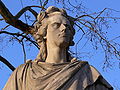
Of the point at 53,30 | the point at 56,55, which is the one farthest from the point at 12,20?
the point at 56,55

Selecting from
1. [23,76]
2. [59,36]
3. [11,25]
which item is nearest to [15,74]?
[23,76]

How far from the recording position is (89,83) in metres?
6.92

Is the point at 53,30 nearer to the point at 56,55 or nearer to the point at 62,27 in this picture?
the point at 62,27

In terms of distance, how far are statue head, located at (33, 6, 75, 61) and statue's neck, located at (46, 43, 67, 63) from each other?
9 cm

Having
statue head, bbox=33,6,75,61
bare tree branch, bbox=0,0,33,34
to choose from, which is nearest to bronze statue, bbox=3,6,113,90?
statue head, bbox=33,6,75,61

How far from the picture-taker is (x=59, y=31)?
24.1 ft

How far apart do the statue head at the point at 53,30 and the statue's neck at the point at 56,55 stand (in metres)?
0.09

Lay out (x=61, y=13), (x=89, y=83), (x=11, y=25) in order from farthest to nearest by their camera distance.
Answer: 1. (x=11, y=25)
2. (x=61, y=13)
3. (x=89, y=83)

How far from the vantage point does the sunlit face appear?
729cm

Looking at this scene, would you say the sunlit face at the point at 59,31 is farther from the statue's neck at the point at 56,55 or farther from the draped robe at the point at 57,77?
the draped robe at the point at 57,77

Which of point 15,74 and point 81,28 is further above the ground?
point 81,28

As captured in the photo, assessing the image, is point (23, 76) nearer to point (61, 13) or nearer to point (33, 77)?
point (33, 77)

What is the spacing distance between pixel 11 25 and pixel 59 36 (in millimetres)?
6794

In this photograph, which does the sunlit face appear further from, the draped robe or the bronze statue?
the draped robe
